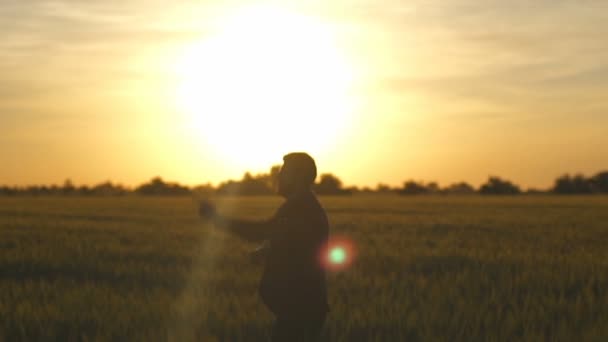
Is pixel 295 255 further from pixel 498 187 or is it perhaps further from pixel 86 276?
pixel 498 187

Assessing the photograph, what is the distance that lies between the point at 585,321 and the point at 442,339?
1861 mm

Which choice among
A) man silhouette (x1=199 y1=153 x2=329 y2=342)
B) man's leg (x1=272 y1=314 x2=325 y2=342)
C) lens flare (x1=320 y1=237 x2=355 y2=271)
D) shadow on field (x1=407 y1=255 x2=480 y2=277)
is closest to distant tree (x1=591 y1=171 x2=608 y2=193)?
lens flare (x1=320 y1=237 x2=355 y2=271)

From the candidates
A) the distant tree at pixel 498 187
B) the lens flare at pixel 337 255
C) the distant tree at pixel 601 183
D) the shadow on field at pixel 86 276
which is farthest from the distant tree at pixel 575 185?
the shadow on field at pixel 86 276

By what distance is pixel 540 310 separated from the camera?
6922mm

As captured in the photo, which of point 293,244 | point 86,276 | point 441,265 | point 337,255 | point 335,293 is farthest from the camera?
point 441,265

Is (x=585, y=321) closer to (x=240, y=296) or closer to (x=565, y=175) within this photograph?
(x=240, y=296)

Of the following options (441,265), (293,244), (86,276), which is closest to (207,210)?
(293,244)

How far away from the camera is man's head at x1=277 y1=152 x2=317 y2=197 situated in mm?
4305

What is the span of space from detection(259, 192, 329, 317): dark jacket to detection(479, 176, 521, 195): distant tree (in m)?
97.6

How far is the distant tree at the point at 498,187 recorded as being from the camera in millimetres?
98125

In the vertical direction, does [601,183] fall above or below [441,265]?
above

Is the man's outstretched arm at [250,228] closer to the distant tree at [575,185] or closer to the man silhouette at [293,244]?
the man silhouette at [293,244]

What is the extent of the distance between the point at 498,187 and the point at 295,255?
10023cm

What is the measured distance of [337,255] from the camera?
20.8 ft
